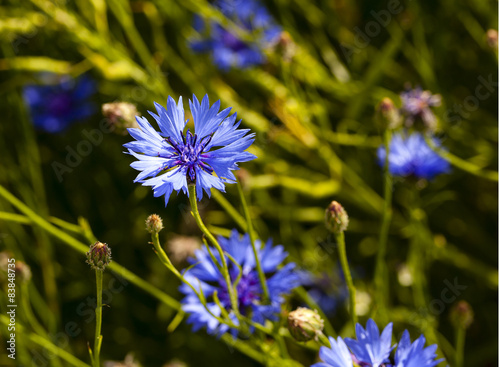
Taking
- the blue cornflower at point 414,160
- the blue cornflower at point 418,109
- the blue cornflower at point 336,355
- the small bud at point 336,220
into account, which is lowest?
the blue cornflower at point 336,355

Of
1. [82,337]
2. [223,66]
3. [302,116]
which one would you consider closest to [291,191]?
[302,116]

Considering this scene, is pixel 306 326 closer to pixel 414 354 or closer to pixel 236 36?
pixel 414 354

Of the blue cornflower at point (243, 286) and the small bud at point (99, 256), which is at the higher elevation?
the blue cornflower at point (243, 286)

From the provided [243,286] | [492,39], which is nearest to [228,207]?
[243,286]

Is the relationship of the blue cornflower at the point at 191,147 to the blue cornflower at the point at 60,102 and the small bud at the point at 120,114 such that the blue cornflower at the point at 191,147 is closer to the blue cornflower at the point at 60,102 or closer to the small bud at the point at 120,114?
the small bud at the point at 120,114

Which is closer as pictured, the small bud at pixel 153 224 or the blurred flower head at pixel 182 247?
the small bud at pixel 153 224

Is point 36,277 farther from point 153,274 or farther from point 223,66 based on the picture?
point 223,66

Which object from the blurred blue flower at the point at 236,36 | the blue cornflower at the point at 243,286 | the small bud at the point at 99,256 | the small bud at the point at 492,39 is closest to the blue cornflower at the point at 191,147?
the small bud at the point at 99,256

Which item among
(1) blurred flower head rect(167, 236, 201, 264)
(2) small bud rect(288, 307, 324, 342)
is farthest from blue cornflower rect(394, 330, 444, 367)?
(1) blurred flower head rect(167, 236, 201, 264)
